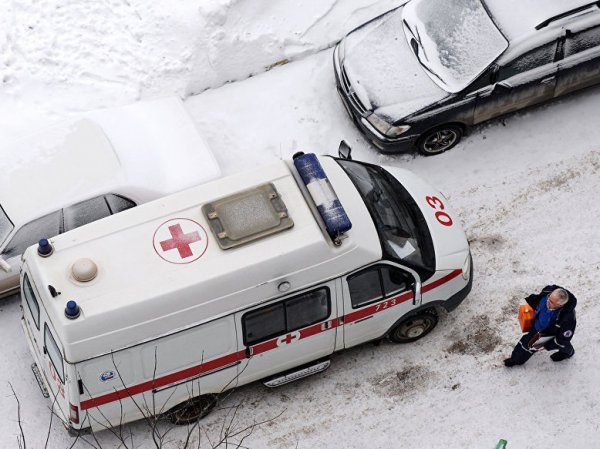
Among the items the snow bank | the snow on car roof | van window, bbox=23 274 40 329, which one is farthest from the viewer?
the snow bank

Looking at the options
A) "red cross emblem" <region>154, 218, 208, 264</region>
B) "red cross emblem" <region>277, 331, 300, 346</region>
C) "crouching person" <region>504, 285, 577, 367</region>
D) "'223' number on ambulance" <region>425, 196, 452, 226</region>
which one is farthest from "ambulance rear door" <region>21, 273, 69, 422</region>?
"crouching person" <region>504, 285, 577, 367</region>

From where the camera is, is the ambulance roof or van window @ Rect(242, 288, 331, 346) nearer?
the ambulance roof

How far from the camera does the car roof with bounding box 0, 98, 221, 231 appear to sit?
32.7 feet

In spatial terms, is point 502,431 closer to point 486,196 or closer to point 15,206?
point 486,196

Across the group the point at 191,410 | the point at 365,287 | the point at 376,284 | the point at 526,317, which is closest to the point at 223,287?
the point at 365,287

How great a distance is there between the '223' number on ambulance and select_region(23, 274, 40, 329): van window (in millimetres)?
4472

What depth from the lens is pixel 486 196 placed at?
11.2m

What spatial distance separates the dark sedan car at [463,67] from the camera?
429 inches

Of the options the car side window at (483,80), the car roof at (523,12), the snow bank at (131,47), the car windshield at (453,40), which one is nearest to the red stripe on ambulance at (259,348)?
the car side window at (483,80)

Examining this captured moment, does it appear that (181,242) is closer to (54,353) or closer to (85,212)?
(54,353)

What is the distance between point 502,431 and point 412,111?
13.4 feet

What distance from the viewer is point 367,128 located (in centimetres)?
1117

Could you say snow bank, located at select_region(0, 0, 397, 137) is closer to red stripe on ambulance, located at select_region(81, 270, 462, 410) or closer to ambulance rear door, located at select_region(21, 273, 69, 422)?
ambulance rear door, located at select_region(21, 273, 69, 422)

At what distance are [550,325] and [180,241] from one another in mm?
3945
